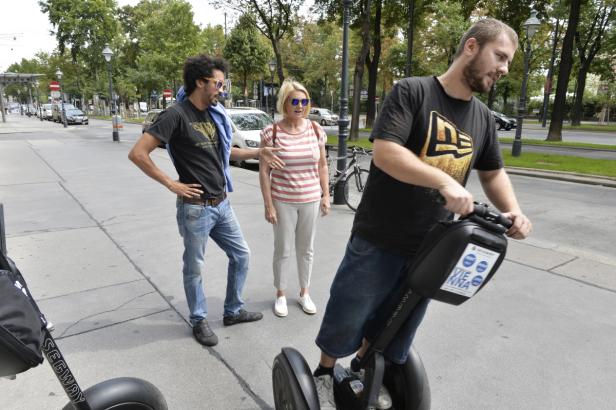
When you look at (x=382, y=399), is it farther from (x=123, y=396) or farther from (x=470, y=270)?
(x=123, y=396)

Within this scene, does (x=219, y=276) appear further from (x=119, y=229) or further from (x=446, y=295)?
(x=446, y=295)

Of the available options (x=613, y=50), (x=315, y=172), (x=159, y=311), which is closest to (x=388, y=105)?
(x=315, y=172)

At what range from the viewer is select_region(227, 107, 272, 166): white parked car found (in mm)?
11710

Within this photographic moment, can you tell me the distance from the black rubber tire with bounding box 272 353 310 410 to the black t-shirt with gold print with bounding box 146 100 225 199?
4.05 ft

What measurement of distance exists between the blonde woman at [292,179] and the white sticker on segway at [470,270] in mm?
1891

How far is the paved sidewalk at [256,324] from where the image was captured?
8.29 feet

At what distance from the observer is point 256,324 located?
327cm

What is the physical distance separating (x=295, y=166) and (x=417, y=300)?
178 centimetres

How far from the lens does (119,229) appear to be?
5566 mm

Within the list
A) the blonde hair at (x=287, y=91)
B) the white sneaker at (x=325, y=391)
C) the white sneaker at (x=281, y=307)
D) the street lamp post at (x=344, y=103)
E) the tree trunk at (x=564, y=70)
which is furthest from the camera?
the tree trunk at (x=564, y=70)

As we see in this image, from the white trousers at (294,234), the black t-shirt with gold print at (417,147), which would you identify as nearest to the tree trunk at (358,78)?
the white trousers at (294,234)

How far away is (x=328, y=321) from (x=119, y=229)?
441 centimetres

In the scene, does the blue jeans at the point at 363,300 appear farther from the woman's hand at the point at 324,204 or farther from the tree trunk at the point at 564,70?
the tree trunk at the point at 564,70

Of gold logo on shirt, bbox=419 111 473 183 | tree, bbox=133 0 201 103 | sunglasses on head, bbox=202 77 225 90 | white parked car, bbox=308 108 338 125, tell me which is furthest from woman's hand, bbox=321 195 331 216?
tree, bbox=133 0 201 103
